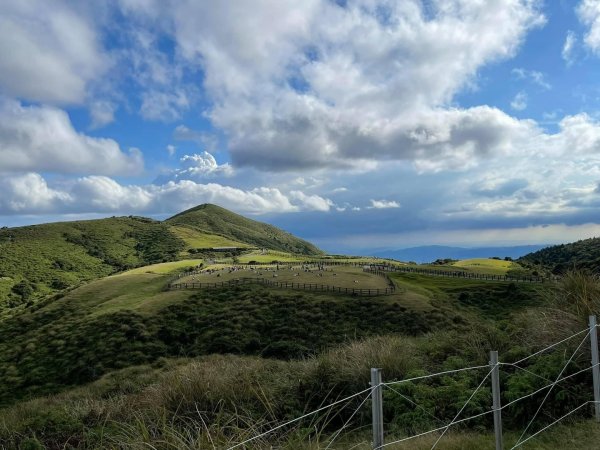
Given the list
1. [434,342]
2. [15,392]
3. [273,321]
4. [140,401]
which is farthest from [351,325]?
[140,401]

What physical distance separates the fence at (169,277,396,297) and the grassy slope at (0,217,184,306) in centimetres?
5131

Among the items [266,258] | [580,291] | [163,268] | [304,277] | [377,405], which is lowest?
[304,277]

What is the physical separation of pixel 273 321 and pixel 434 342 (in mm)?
39503

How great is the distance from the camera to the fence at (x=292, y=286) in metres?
56.1

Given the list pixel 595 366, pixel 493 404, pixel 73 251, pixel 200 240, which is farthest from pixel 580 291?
pixel 200 240

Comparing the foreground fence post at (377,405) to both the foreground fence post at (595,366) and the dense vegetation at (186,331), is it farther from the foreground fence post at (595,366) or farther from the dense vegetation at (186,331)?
the dense vegetation at (186,331)

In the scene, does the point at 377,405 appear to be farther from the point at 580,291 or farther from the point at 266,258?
the point at 266,258

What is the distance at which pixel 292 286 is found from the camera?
201ft

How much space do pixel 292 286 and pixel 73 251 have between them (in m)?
114

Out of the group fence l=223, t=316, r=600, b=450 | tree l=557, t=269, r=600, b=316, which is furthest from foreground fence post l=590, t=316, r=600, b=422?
tree l=557, t=269, r=600, b=316

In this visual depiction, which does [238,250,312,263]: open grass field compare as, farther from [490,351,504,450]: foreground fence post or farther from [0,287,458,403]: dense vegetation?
[490,351,504,450]: foreground fence post

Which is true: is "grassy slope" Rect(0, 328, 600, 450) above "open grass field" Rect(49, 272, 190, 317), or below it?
above

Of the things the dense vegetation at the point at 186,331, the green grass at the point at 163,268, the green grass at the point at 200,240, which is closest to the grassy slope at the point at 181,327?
the dense vegetation at the point at 186,331

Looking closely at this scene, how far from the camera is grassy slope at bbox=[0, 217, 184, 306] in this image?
118 meters
